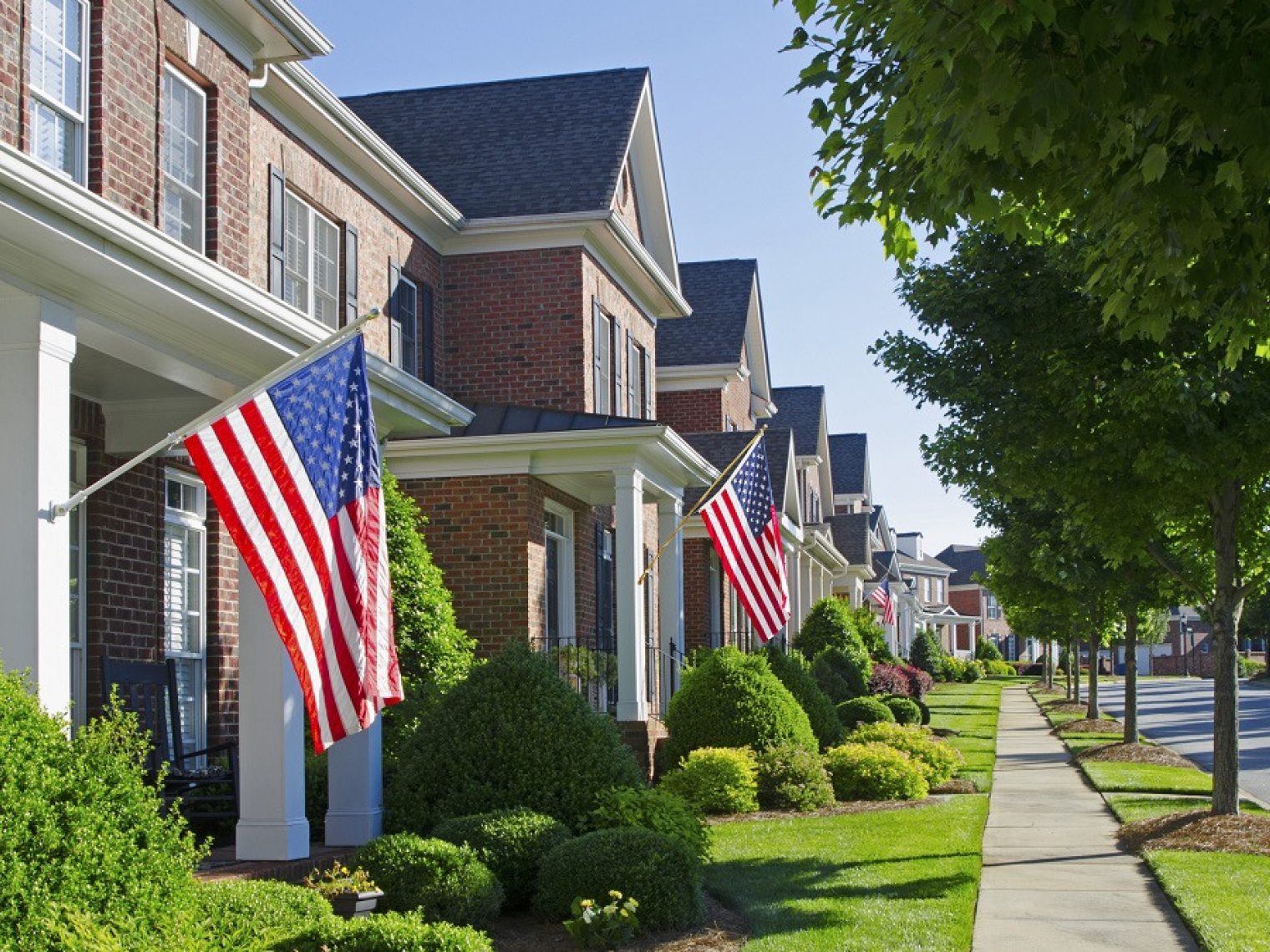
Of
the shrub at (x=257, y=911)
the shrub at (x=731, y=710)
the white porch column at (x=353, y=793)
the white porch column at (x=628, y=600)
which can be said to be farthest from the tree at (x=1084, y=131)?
the shrub at (x=731, y=710)

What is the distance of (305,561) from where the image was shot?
827cm

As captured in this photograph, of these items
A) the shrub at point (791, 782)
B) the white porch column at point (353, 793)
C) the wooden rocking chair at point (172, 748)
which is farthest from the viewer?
the shrub at point (791, 782)

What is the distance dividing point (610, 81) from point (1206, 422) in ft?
38.6

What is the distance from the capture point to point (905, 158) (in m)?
7.15

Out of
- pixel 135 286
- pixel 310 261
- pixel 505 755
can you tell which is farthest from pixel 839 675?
pixel 135 286

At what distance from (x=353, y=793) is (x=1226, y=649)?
8451 millimetres

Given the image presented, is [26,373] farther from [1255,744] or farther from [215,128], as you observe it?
[1255,744]

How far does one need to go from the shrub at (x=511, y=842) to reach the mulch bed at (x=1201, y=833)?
5862mm

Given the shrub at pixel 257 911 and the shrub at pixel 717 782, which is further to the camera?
the shrub at pixel 717 782

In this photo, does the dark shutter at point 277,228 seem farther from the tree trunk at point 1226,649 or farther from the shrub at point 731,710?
the tree trunk at point 1226,649

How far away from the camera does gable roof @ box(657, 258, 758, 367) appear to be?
→ 30.4 meters

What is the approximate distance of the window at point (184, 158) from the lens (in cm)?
1118

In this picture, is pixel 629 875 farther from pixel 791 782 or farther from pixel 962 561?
pixel 962 561

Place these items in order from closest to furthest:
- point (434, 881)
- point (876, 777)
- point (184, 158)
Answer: point (434, 881) < point (184, 158) < point (876, 777)
